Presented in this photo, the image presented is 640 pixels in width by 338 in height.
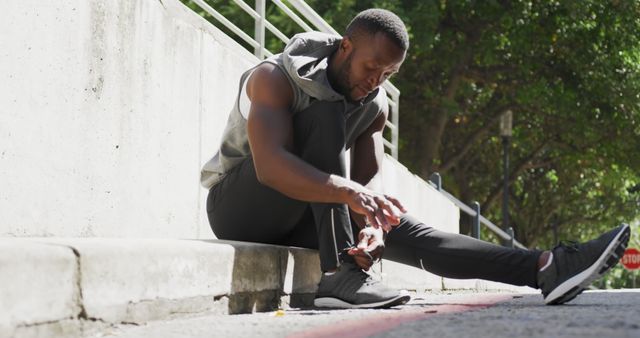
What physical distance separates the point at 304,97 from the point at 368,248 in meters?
0.67

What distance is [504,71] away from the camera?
2042 cm

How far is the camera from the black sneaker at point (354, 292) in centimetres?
432

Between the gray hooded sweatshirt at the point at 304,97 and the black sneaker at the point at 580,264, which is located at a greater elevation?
the gray hooded sweatshirt at the point at 304,97

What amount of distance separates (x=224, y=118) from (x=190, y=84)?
0.55 m

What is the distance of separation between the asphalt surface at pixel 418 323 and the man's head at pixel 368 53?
94cm

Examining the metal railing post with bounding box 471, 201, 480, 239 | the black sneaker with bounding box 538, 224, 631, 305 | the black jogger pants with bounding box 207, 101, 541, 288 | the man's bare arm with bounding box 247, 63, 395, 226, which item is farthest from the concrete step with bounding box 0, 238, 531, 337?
the metal railing post with bounding box 471, 201, 480, 239

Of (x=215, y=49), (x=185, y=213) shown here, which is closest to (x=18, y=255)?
(x=185, y=213)

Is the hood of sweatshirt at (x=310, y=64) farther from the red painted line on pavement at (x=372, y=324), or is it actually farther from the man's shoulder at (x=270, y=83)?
the red painted line on pavement at (x=372, y=324)

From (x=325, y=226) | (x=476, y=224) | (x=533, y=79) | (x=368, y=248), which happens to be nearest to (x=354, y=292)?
(x=368, y=248)

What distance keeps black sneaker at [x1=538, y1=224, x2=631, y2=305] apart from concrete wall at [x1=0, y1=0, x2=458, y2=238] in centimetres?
204

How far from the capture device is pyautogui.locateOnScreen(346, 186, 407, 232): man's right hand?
12.9 feet

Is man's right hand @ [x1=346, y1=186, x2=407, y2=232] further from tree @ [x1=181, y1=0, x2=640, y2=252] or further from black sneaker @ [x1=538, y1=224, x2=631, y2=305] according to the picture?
tree @ [x1=181, y1=0, x2=640, y2=252]

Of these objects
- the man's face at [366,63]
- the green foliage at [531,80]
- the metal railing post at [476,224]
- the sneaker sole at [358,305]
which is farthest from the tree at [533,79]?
the sneaker sole at [358,305]

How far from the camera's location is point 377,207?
398 cm
